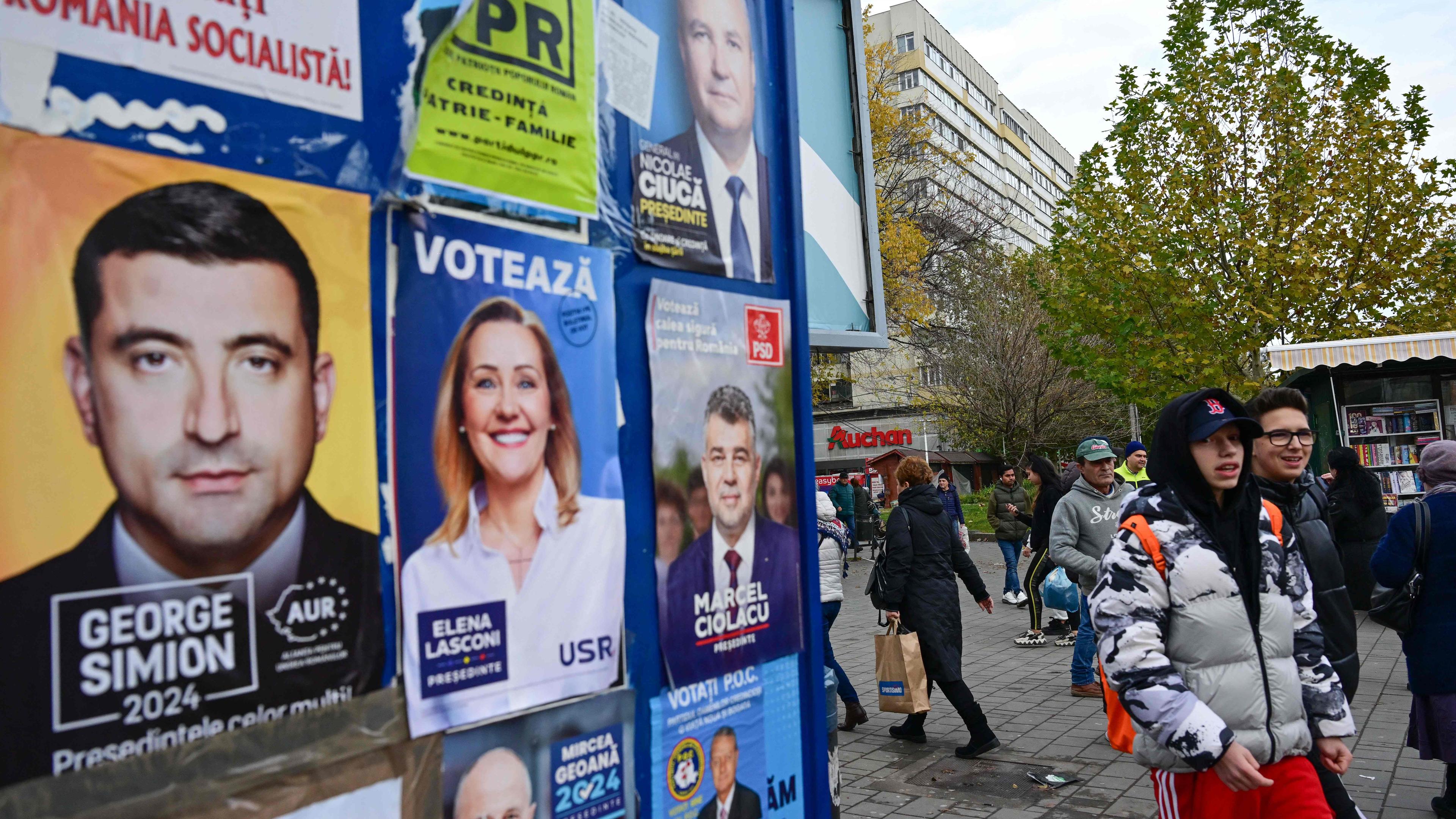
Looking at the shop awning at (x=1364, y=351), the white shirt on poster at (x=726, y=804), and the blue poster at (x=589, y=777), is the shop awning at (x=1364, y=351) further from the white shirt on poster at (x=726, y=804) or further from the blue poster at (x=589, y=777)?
the blue poster at (x=589, y=777)

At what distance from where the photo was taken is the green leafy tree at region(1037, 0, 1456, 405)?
17.3m

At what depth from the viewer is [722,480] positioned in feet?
7.73

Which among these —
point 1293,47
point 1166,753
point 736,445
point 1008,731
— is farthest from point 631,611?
point 1293,47

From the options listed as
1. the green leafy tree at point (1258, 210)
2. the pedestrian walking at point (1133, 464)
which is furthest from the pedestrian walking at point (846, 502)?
the pedestrian walking at point (1133, 464)

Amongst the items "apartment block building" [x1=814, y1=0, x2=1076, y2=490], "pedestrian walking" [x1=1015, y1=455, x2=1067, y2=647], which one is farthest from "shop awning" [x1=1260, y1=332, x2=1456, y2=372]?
"apartment block building" [x1=814, y1=0, x2=1076, y2=490]

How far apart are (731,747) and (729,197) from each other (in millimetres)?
1278

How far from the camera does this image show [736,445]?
2.41 m

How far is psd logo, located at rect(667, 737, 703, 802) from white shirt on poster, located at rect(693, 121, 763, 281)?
107 cm

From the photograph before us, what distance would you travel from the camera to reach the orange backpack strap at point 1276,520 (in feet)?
10.7

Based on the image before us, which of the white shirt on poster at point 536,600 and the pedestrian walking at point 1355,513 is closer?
the white shirt on poster at point 536,600

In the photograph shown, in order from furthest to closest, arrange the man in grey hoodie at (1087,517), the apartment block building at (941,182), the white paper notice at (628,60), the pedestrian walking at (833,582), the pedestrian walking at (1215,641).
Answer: the apartment block building at (941,182)
the man in grey hoodie at (1087,517)
the pedestrian walking at (833,582)
the pedestrian walking at (1215,641)
the white paper notice at (628,60)

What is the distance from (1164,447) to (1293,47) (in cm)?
1810

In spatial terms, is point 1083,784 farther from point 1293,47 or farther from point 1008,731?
point 1293,47

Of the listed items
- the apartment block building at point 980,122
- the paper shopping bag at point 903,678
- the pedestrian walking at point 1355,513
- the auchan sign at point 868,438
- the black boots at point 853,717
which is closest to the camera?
the paper shopping bag at point 903,678
